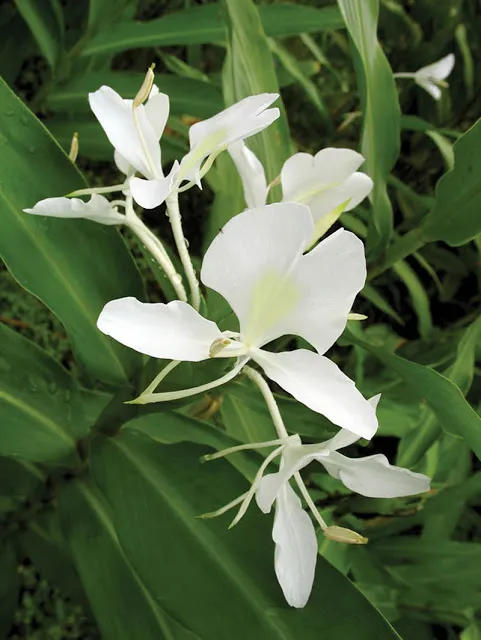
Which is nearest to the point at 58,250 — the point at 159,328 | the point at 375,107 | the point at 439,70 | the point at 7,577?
the point at 159,328

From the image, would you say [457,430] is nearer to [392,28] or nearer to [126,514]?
[126,514]

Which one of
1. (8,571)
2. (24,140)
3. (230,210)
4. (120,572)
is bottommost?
(8,571)

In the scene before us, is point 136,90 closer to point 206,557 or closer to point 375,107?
point 375,107

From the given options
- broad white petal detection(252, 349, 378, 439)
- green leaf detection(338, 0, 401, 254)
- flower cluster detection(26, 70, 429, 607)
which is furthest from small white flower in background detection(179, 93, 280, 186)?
green leaf detection(338, 0, 401, 254)

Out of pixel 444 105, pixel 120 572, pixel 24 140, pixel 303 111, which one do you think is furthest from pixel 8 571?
pixel 444 105

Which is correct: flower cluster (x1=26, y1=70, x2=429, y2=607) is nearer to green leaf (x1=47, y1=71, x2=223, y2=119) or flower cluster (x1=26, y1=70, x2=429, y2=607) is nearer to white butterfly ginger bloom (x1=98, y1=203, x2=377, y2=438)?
white butterfly ginger bloom (x1=98, y1=203, x2=377, y2=438)
